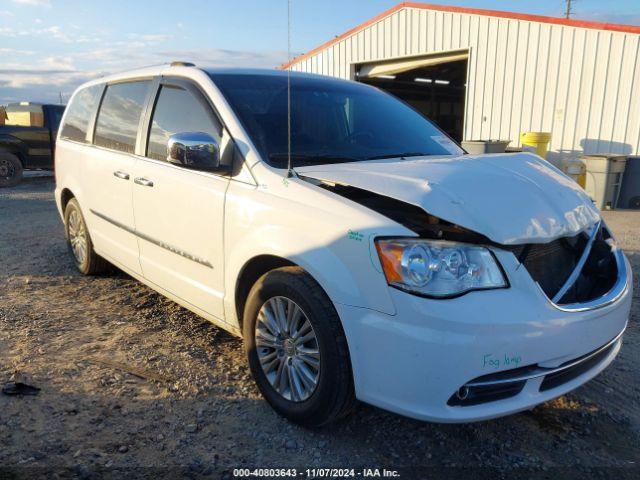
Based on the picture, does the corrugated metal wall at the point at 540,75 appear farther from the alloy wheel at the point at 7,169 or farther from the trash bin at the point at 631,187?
the alloy wheel at the point at 7,169

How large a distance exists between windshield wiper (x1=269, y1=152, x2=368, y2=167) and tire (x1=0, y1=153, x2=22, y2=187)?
1201cm

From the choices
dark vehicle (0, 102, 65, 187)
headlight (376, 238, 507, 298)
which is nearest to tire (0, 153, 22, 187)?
dark vehicle (0, 102, 65, 187)

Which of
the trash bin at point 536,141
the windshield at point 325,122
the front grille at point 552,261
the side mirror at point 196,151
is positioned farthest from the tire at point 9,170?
the front grille at point 552,261

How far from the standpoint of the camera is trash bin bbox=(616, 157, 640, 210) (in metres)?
9.85

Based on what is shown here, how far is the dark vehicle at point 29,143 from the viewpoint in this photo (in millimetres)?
12242

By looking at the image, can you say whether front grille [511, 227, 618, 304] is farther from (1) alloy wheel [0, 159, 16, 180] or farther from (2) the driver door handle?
(1) alloy wheel [0, 159, 16, 180]

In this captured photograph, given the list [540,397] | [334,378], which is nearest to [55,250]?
[334,378]

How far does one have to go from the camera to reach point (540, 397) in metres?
2.22

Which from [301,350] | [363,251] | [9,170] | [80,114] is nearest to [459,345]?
[363,251]

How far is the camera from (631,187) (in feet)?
32.8

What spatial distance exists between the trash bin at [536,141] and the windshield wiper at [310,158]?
8.84 meters

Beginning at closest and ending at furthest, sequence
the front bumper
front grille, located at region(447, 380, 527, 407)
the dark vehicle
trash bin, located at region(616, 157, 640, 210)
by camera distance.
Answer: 1. the front bumper
2. front grille, located at region(447, 380, 527, 407)
3. trash bin, located at region(616, 157, 640, 210)
4. the dark vehicle

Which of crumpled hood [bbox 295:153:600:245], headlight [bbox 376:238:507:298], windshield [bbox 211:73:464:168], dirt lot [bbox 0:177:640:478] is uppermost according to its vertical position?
windshield [bbox 211:73:464:168]

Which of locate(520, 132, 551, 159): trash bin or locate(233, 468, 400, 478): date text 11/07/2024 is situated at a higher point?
locate(520, 132, 551, 159): trash bin
